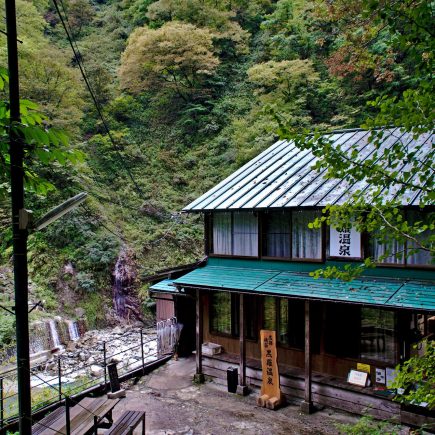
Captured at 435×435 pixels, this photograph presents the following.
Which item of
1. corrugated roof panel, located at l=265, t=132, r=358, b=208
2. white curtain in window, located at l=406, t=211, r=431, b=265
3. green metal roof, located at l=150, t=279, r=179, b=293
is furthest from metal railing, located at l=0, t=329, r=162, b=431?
white curtain in window, located at l=406, t=211, r=431, b=265

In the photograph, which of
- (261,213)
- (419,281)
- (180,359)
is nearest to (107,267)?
(180,359)

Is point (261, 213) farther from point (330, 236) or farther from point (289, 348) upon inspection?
point (289, 348)

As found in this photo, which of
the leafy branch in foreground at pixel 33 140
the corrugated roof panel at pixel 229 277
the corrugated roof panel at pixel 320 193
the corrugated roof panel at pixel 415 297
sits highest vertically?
the leafy branch in foreground at pixel 33 140

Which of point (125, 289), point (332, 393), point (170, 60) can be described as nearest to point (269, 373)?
point (332, 393)

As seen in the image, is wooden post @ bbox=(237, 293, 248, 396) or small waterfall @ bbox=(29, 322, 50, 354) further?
small waterfall @ bbox=(29, 322, 50, 354)

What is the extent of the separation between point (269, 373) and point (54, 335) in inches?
422

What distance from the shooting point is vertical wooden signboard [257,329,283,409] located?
9680mm

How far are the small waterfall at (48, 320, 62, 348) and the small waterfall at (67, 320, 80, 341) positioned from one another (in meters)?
0.67

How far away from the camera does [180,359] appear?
1330 centimetres

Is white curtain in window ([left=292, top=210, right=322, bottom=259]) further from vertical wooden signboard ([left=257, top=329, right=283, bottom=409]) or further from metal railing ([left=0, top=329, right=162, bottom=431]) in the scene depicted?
metal railing ([left=0, top=329, right=162, bottom=431])

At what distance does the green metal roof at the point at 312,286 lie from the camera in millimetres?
7887

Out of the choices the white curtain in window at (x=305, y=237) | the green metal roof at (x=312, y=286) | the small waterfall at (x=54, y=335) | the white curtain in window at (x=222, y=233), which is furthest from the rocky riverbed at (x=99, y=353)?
the white curtain in window at (x=305, y=237)

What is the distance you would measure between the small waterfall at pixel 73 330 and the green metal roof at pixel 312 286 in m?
8.61

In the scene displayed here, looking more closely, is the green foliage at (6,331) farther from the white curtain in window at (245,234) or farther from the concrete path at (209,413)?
the white curtain in window at (245,234)
